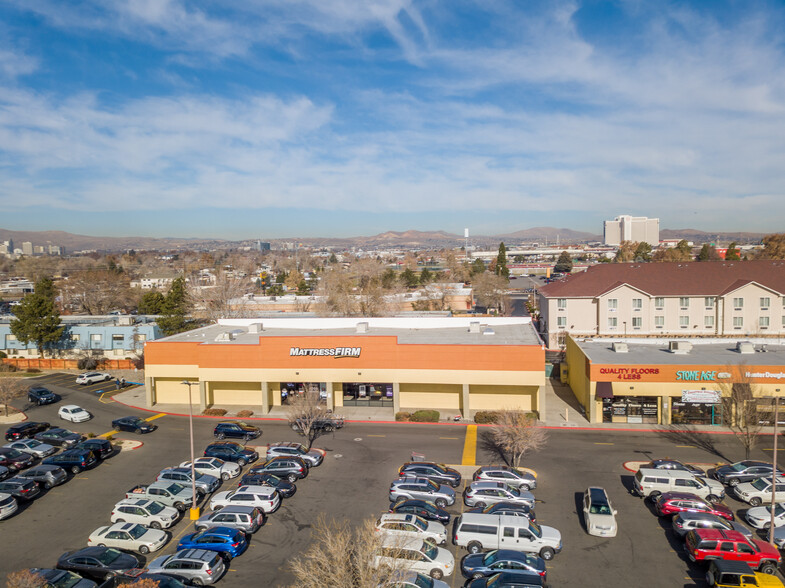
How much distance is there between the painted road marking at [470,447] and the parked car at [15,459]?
25053 millimetres

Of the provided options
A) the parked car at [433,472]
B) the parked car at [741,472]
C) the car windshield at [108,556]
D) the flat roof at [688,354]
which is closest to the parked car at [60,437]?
the car windshield at [108,556]

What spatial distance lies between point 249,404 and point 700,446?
31285 mm

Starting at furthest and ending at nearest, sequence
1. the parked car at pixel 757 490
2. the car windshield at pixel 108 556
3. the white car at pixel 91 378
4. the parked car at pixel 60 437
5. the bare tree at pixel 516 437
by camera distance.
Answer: the white car at pixel 91 378, the parked car at pixel 60 437, the bare tree at pixel 516 437, the parked car at pixel 757 490, the car windshield at pixel 108 556

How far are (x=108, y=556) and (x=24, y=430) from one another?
22.2m

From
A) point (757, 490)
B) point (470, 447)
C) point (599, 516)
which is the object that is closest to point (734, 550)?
point (599, 516)

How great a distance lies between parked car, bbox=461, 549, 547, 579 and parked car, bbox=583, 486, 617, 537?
11.8 feet

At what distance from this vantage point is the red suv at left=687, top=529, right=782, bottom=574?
1866 centimetres

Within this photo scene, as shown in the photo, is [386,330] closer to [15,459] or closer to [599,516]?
[599,516]

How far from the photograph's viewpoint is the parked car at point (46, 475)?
27.5 meters

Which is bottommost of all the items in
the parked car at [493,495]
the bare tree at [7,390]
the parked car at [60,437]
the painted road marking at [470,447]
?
the painted road marking at [470,447]

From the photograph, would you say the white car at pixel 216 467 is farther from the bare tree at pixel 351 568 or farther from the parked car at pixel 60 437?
the bare tree at pixel 351 568

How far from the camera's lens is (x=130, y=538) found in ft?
68.9

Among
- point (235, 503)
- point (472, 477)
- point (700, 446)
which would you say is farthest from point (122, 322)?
point (700, 446)

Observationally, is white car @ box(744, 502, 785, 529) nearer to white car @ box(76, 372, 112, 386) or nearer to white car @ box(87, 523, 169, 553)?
white car @ box(87, 523, 169, 553)
